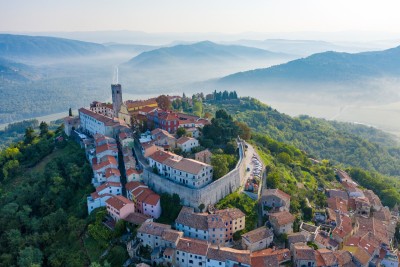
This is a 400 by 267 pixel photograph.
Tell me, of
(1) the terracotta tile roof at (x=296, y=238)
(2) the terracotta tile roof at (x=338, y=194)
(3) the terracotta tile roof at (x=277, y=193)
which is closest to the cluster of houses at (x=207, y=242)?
(1) the terracotta tile roof at (x=296, y=238)

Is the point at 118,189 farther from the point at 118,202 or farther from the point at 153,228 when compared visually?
the point at 153,228

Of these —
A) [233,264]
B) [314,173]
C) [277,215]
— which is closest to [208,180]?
[277,215]

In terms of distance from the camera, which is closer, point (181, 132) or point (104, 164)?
point (104, 164)

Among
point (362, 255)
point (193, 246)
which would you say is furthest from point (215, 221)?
point (362, 255)

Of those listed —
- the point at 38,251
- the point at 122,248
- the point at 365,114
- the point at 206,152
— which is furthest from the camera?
the point at 365,114

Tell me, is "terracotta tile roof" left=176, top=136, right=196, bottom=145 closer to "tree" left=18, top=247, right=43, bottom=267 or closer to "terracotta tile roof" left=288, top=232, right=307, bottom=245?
"terracotta tile roof" left=288, top=232, right=307, bottom=245

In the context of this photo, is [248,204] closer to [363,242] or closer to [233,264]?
[233,264]
